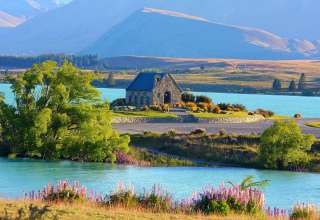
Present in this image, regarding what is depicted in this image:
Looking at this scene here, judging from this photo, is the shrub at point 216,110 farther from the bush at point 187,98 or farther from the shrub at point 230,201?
the shrub at point 230,201

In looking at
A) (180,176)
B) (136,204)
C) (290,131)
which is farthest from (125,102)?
(136,204)

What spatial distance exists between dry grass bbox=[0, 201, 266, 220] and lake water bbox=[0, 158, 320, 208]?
44.5 ft

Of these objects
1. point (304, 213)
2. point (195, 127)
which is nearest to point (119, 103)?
point (195, 127)

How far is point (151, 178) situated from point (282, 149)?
43.2 ft

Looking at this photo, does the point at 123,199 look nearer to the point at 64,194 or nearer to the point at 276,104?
the point at 64,194

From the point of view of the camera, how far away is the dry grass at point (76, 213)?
18812mm

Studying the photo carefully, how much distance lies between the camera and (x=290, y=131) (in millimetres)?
55938

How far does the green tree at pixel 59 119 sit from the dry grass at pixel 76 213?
32623 millimetres

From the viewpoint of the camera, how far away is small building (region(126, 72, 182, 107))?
9588 cm

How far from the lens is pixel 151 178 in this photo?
4575 cm

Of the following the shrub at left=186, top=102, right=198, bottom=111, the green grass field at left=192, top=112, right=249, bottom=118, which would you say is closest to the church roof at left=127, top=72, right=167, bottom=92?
the shrub at left=186, top=102, right=198, bottom=111

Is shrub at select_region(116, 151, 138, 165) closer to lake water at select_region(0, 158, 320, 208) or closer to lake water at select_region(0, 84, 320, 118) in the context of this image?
lake water at select_region(0, 158, 320, 208)

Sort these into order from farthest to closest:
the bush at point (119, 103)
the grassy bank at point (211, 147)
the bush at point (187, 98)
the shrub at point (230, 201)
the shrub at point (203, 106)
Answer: the bush at point (187, 98)
the bush at point (119, 103)
the shrub at point (203, 106)
the grassy bank at point (211, 147)
the shrub at point (230, 201)

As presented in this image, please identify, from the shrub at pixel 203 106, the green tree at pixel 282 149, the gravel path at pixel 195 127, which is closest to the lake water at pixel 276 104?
the shrub at pixel 203 106
